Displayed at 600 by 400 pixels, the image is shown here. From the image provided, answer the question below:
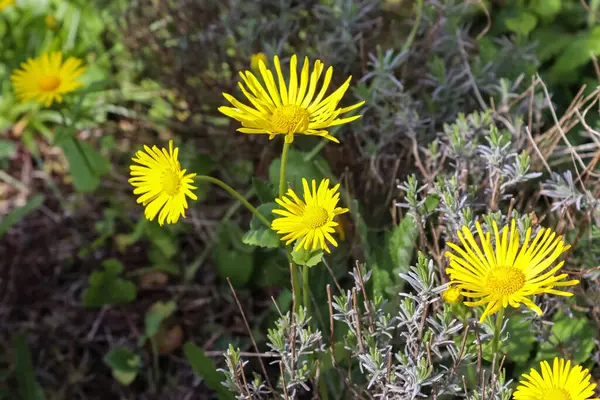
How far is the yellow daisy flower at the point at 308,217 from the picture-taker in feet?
4.20

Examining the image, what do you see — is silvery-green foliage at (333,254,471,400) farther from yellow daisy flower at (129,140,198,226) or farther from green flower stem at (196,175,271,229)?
yellow daisy flower at (129,140,198,226)

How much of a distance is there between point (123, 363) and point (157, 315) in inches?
6.8

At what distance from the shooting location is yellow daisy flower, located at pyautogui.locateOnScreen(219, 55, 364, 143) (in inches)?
52.6

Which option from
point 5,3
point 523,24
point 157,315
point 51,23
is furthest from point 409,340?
point 5,3

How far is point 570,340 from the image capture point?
1.61m

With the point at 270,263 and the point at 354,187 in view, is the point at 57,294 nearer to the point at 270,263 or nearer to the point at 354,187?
the point at 270,263

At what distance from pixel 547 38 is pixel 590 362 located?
1.21 meters

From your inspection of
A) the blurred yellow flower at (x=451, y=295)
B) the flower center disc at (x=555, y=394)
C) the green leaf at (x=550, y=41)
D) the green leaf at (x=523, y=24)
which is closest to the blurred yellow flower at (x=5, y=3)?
the green leaf at (x=523, y=24)

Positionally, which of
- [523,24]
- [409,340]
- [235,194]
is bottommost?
[409,340]

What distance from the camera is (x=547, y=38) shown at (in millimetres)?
2361

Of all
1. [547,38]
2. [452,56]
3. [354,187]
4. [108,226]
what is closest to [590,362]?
[354,187]

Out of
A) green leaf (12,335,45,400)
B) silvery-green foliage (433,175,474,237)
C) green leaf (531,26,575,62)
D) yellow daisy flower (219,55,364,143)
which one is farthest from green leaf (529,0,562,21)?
green leaf (12,335,45,400)

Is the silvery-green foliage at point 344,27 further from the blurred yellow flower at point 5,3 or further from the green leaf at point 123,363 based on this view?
the blurred yellow flower at point 5,3

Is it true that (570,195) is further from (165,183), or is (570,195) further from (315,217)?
(165,183)
